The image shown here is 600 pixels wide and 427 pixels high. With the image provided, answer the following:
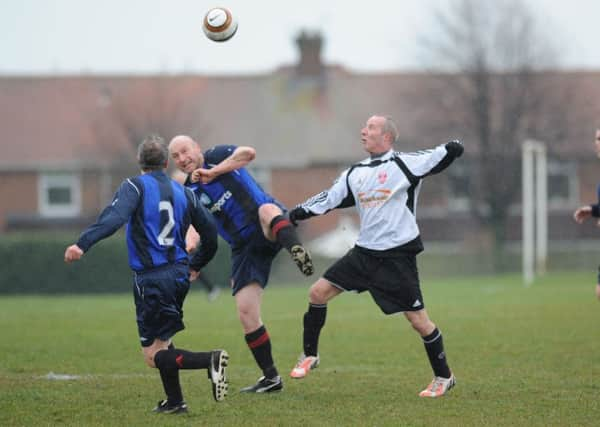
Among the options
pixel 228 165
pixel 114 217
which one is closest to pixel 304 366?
pixel 228 165

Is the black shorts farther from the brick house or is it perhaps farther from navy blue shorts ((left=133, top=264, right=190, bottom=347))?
the brick house

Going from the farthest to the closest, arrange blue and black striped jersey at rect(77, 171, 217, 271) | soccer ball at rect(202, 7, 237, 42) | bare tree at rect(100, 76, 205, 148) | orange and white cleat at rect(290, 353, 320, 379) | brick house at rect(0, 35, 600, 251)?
brick house at rect(0, 35, 600, 251), bare tree at rect(100, 76, 205, 148), soccer ball at rect(202, 7, 237, 42), orange and white cleat at rect(290, 353, 320, 379), blue and black striped jersey at rect(77, 171, 217, 271)

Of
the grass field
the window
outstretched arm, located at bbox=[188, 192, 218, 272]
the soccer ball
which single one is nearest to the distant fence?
the grass field

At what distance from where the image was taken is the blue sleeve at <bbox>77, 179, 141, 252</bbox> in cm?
736

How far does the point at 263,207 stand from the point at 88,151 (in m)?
34.5

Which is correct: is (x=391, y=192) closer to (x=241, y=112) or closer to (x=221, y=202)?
(x=221, y=202)

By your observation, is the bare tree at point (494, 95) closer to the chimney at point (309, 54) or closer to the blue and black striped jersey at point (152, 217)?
the chimney at point (309, 54)

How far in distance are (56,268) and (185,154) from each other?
22.4 m

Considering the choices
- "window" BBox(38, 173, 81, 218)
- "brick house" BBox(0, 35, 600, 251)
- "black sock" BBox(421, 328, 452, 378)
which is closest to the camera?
"black sock" BBox(421, 328, 452, 378)

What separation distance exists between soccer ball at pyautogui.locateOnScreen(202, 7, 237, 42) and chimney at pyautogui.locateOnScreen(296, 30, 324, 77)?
3606 centimetres

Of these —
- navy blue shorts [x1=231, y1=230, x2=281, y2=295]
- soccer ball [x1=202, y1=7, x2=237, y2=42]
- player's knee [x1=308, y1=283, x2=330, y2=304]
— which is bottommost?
player's knee [x1=308, y1=283, x2=330, y2=304]

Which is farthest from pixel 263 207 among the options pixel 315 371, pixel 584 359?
pixel 584 359

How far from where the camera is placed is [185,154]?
28.9ft

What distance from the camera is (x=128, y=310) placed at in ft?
63.8
